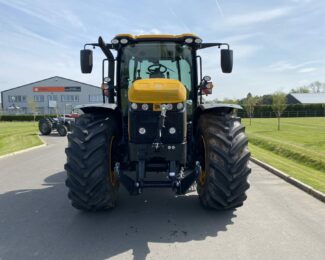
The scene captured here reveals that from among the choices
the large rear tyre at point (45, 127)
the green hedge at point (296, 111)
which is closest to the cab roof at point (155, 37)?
the large rear tyre at point (45, 127)

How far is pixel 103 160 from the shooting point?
15.3 feet

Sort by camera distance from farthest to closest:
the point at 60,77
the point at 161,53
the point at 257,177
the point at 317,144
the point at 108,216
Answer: the point at 60,77 < the point at 317,144 < the point at 257,177 < the point at 161,53 < the point at 108,216

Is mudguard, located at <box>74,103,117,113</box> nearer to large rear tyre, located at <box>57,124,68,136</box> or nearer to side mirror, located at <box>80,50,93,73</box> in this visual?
side mirror, located at <box>80,50,93,73</box>

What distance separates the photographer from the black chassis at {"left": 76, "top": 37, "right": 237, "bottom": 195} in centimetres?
457

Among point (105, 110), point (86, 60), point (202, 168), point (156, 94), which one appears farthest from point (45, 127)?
point (156, 94)

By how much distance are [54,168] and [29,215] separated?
4.43 m

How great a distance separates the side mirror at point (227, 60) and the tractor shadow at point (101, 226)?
2.37 m

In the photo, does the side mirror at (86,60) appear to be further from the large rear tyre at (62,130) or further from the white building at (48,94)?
the white building at (48,94)

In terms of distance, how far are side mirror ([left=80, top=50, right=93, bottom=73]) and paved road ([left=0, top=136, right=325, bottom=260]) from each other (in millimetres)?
2385

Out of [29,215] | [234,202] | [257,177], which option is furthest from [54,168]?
[234,202]

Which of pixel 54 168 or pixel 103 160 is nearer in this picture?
pixel 103 160

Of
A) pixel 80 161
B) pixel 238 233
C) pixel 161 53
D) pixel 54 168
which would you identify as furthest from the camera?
pixel 54 168

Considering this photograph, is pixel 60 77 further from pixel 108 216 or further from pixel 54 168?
pixel 108 216

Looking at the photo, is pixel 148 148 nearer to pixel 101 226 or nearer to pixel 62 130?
pixel 101 226
